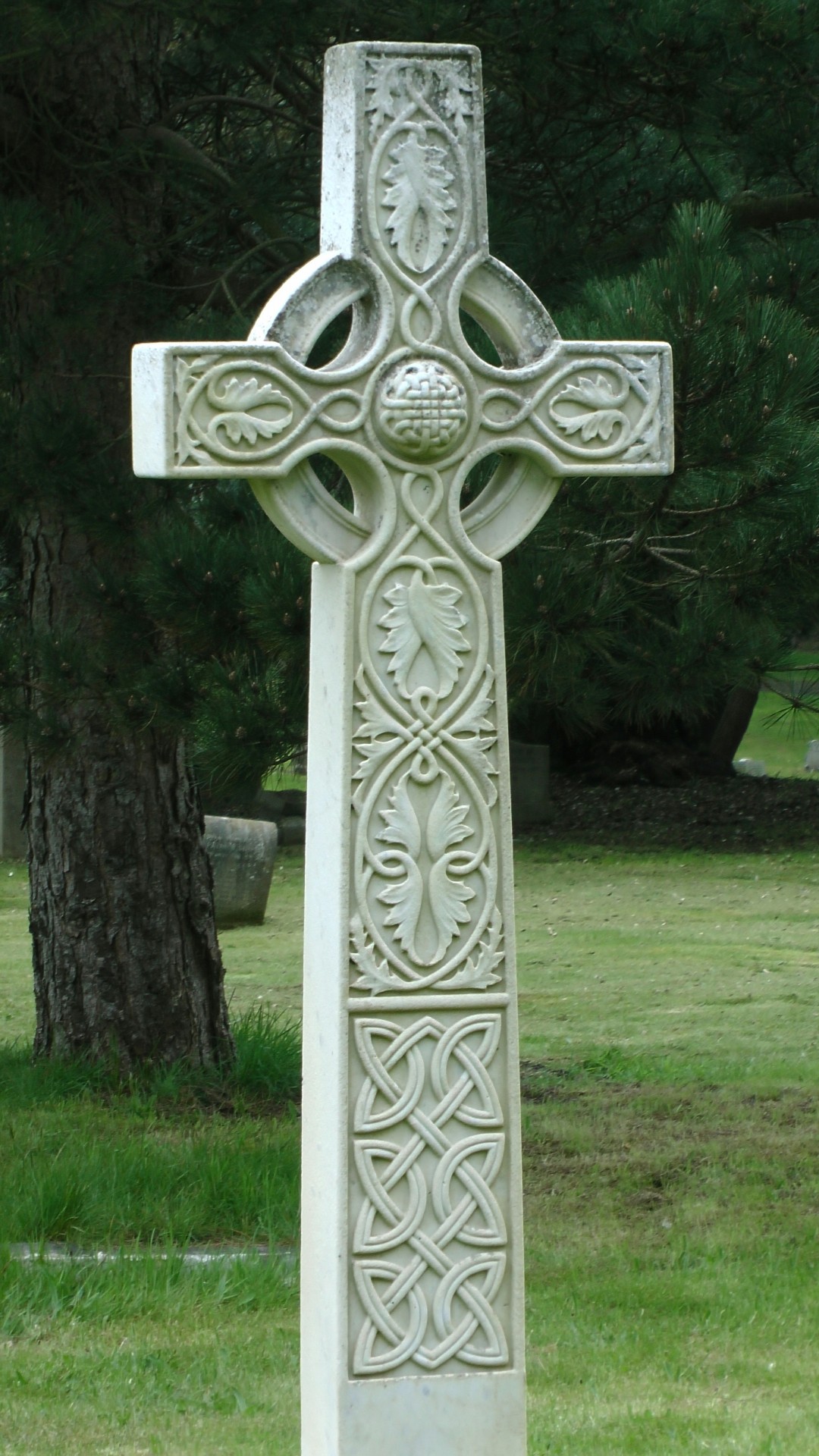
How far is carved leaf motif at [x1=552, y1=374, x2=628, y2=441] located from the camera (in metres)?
3.15

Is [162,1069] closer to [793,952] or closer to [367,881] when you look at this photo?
[367,881]

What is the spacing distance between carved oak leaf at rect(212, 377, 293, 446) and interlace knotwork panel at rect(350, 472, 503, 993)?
9.3 inches

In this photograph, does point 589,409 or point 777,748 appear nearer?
point 589,409

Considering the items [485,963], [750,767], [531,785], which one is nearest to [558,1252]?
[485,963]

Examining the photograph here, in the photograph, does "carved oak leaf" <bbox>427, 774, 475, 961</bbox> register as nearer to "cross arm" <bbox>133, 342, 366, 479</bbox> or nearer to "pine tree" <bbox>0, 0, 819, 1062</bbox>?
"cross arm" <bbox>133, 342, 366, 479</bbox>

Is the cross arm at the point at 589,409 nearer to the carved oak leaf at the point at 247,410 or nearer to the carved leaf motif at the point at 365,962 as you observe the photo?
the carved oak leaf at the point at 247,410

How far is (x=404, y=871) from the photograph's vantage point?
2939 millimetres

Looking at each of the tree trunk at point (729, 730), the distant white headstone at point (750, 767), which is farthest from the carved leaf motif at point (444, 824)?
the distant white headstone at point (750, 767)

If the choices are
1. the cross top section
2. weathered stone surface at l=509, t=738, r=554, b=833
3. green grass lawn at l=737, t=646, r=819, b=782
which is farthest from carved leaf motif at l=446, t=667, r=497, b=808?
green grass lawn at l=737, t=646, r=819, b=782

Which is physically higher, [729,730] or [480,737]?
[480,737]

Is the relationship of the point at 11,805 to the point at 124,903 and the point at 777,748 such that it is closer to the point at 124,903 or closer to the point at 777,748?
the point at 124,903

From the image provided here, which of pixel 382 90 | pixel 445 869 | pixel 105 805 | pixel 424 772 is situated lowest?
pixel 105 805

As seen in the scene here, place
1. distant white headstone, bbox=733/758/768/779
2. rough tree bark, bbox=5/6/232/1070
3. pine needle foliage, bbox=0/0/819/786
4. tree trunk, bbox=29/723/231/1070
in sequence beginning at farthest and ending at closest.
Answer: distant white headstone, bbox=733/758/768/779, tree trunk, bbox=29/723/231/1070, rough tree bark, bbox=5/6/232/1070, pine needle foliage, bbox=0/0/819/786

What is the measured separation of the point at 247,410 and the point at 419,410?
0.89 ft
